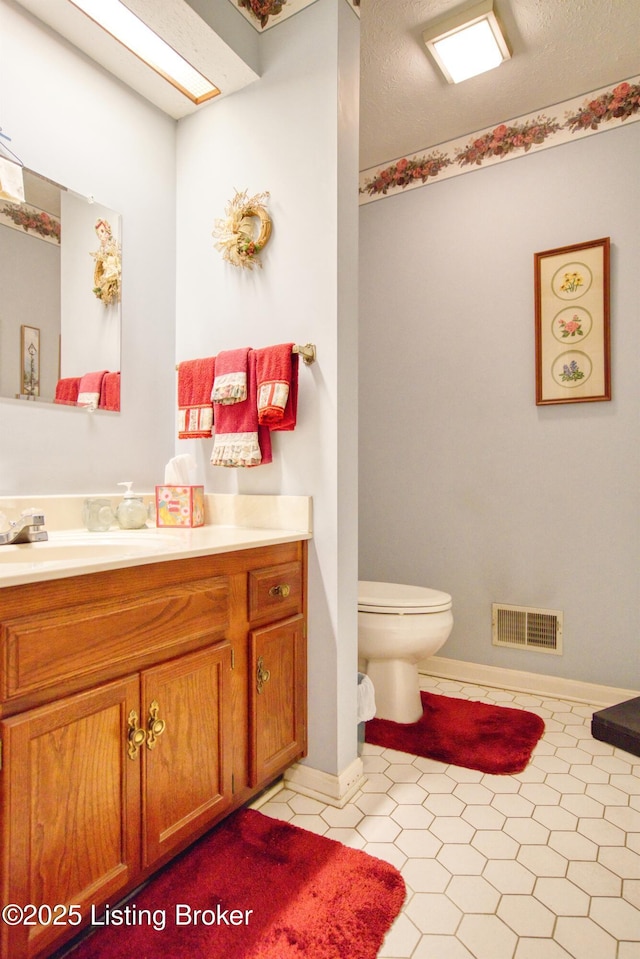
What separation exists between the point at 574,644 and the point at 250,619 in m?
1.61

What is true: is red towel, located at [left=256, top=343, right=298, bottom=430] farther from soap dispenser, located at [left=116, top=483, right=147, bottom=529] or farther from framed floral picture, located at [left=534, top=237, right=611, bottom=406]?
framed floral picture, located at [left=534, top=237, right=611, bottom=406]

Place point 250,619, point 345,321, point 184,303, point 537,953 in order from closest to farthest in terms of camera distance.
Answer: point 537,953 → point 250,619 → point 345,321 → point 184,303

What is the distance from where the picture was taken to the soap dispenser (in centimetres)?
176

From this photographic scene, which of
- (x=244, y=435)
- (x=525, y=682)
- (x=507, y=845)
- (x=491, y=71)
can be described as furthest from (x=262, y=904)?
(x=491, y=71)

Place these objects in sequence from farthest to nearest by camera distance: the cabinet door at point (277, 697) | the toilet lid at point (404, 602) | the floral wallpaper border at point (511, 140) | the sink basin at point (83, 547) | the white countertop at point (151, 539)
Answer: the floral wallpaper border at point (511, 140) < the toilet lid at point (404, 602) < the cabinet door at point (277, 697) < the sink basin at point (83, 547) < the white countertop at point (151, 539)

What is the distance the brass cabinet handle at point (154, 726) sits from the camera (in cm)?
117

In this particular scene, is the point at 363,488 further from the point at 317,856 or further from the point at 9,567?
the point at 9,567

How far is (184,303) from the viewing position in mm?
2066

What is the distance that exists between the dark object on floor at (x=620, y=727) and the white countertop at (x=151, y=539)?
1337mm

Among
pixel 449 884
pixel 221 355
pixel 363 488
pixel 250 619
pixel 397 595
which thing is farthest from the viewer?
pixel 363 488

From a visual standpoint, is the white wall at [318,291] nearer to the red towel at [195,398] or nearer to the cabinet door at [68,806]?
the red towel at [195,398]

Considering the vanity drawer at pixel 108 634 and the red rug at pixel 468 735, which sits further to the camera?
the red rug at pixel 468 735

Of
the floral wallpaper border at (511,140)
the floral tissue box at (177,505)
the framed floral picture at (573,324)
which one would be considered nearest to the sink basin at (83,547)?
the floral tissue box at (177,505)

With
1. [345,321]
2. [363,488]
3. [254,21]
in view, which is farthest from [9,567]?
[363,488]
